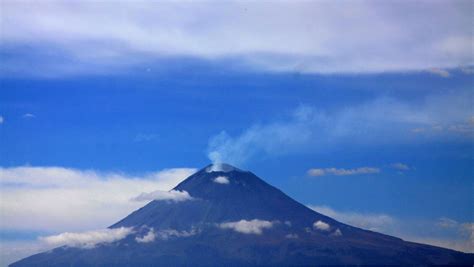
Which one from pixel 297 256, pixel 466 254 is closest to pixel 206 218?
pixel 297 256

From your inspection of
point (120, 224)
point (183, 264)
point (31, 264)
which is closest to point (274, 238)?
point (183, 264)

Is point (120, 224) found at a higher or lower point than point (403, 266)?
higher

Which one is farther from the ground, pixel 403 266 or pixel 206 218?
pixel 206 218

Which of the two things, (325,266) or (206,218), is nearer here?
(325,266)

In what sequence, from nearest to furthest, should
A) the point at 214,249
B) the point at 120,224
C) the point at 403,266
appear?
the point at 403,266
the point at 214,249
the point at 120,224

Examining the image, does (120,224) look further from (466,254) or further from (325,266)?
(466,254)

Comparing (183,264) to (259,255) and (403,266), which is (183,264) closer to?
(259,255)

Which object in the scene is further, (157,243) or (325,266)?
(157,243)

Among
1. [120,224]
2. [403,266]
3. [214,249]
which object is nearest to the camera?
[403,266]
